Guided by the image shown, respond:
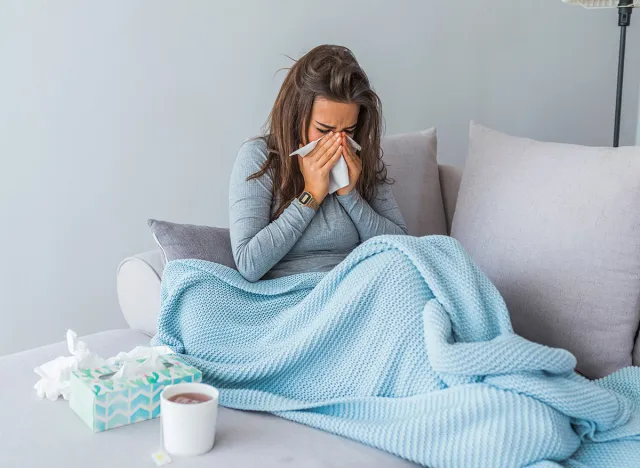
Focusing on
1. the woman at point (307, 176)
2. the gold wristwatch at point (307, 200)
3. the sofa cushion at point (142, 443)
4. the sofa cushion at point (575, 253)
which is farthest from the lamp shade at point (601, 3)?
the sofa cushion at point (142, 443)

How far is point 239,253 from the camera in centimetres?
160

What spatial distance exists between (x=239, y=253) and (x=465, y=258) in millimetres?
506

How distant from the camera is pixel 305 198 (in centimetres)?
163

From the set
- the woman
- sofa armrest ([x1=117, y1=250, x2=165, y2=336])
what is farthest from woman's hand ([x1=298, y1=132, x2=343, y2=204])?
sofa armrest ([x1=117, y1=250, x2=165, y2=336])

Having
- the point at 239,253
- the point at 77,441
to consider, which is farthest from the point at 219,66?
the point at 77,441

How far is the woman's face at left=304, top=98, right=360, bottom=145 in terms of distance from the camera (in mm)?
1614

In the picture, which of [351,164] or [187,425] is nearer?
[187,425]

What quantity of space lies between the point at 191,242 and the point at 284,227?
20 cm

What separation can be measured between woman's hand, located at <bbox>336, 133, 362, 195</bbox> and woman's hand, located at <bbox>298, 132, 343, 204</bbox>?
1 cm

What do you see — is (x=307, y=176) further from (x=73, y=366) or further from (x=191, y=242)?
(x=73, y=366)

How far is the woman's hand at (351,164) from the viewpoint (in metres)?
1.65

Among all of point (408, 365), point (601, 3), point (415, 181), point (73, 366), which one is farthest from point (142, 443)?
point (601, 3)

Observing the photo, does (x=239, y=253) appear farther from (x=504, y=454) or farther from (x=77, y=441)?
(x=504, y=454)

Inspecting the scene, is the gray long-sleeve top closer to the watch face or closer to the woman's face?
the watch face
